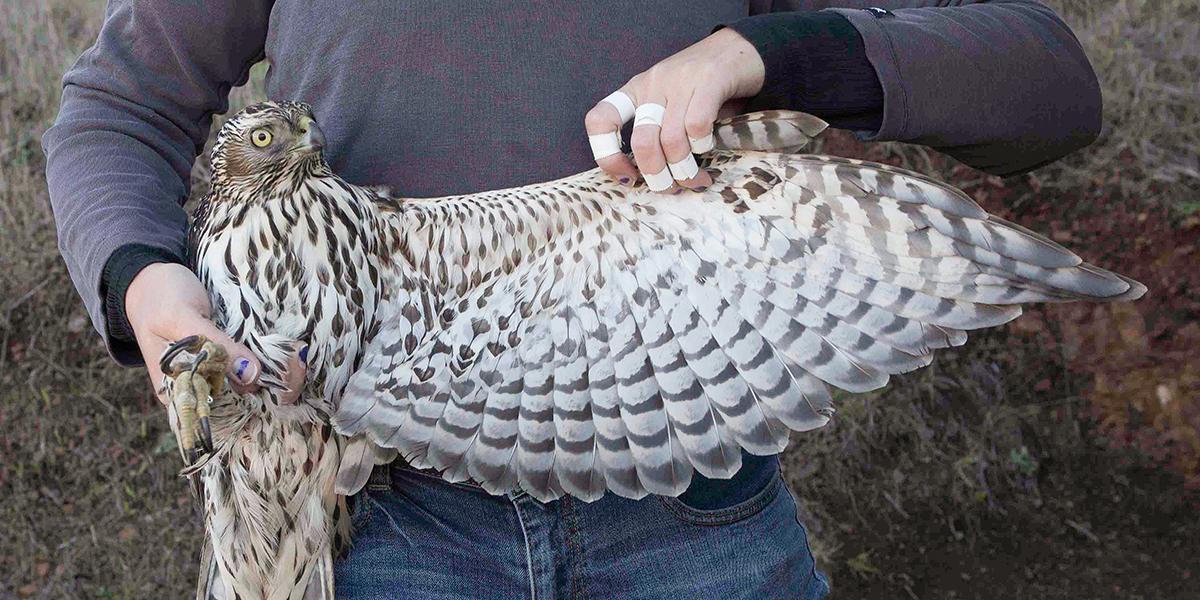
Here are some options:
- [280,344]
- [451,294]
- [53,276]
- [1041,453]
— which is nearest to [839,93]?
[451,294]

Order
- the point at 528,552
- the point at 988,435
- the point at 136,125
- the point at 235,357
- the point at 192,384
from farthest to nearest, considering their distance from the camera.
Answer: the point at 988,435
the point at 136,125
the point at 528,552
the point at 235,357
the point at 192,384

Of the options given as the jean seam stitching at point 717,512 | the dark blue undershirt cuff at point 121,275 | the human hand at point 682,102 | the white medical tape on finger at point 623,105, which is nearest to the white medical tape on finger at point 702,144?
the human hand at point 682,102

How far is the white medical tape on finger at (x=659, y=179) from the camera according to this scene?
1.79 m

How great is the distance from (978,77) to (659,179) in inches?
21.6

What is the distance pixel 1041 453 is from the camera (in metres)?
5.00

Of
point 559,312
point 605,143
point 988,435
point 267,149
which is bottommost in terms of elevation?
point 988,435

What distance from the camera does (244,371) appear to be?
1.64 meters

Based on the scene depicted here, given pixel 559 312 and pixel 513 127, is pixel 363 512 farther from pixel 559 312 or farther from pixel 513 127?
pixel 513 127

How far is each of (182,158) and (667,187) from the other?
3.18 feet

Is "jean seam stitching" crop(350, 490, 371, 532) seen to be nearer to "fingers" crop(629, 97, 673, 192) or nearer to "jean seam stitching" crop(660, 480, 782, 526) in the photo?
"jean seam stitching" crop(660, 480, 782, 526)

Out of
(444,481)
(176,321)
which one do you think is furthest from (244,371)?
(444,481)

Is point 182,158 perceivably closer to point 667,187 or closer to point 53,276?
point 667,187

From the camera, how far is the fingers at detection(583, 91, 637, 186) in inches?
68.8

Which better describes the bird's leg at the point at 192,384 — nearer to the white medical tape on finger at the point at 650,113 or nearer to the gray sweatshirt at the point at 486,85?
the gray sweatshirt at the point at 486,85
